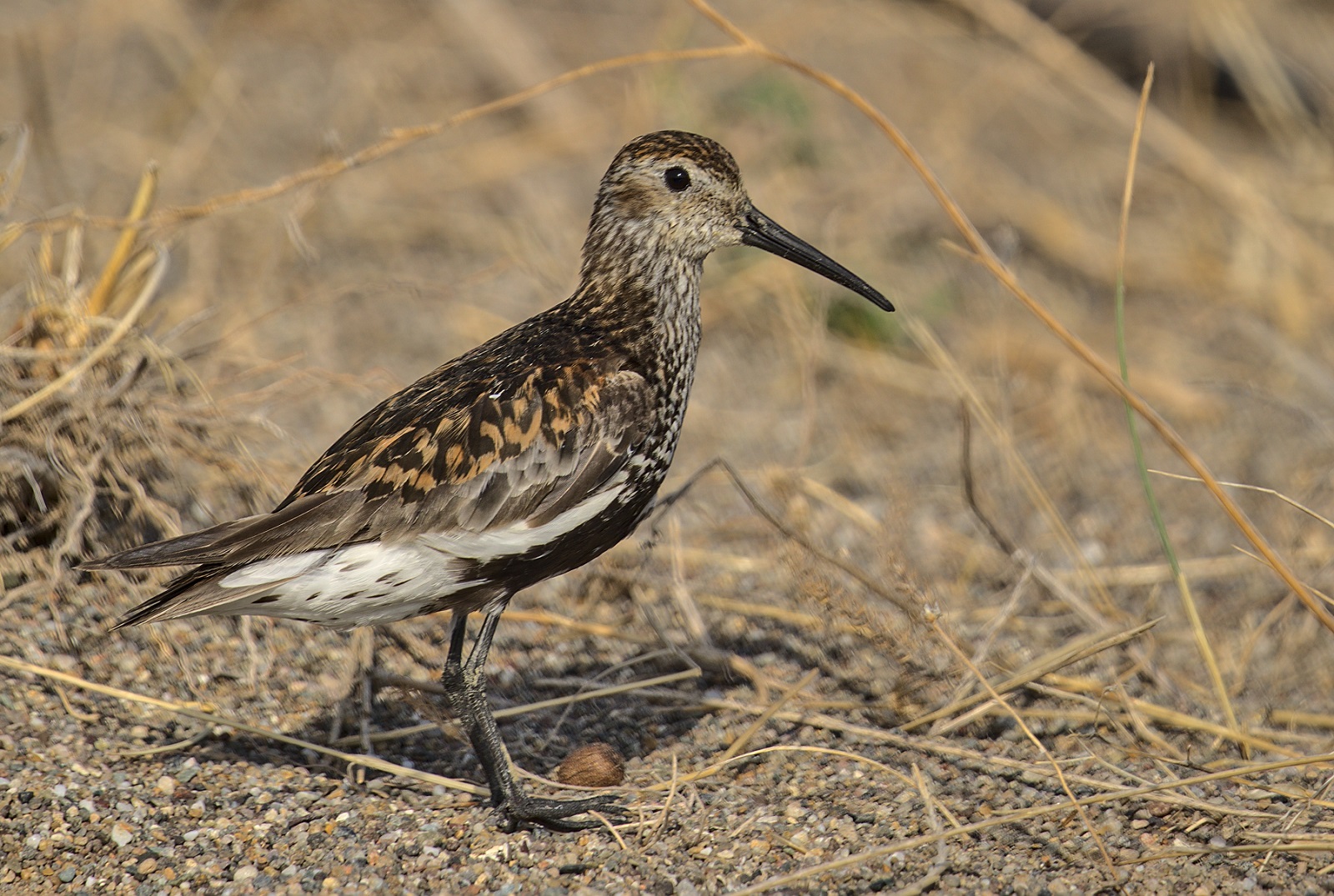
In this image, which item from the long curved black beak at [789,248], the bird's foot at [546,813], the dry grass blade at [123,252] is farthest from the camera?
the dry grass blade at [123,252]

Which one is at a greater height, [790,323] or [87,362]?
[87,362]

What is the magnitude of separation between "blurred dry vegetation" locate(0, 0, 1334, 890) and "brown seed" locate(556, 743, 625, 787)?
268 millimetres

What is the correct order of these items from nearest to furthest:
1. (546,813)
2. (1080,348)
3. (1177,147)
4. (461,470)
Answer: (1080,348), (461,470), (546,813), (1177,147)

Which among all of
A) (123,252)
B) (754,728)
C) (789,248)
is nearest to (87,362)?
(123,252)

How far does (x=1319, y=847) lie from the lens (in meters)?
3.21

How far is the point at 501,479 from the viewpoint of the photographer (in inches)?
142

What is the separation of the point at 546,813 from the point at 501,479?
2.93 ft

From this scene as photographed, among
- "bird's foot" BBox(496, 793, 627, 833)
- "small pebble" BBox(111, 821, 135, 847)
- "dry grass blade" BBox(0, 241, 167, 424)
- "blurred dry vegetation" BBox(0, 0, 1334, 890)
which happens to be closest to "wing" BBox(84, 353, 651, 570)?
"small pebble" BBox(111, 821, 135, 847)

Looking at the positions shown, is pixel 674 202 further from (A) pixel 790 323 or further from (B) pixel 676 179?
(A) pixel 790 323

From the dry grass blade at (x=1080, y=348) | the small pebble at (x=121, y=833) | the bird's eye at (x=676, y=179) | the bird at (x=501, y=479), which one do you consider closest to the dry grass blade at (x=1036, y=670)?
the dry grass blade at (x=1080, y=348)

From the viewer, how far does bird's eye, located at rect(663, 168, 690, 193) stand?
161 inches

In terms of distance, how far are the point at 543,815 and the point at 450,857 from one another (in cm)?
29

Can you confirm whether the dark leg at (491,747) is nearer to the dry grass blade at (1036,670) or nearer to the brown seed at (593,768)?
the brown seed at (593,768)

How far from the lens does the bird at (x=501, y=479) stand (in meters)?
3.52
